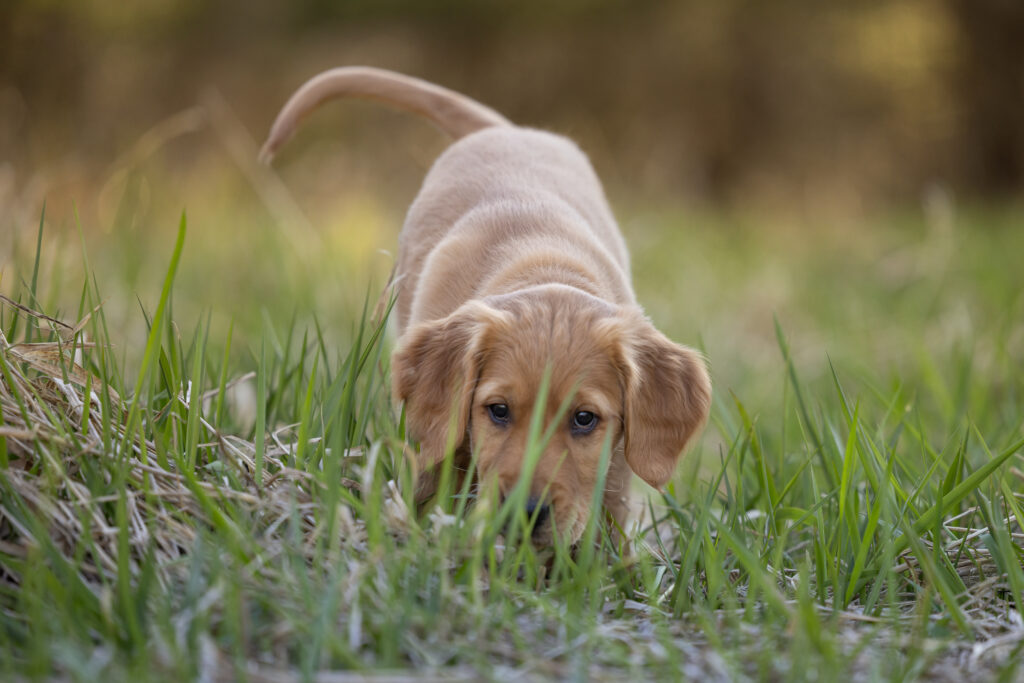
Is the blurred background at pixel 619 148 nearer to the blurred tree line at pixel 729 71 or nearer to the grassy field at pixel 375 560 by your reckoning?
the blurred tree line at pixel 729 71

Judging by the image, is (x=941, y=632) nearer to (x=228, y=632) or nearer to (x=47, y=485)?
(x=228, y=632)

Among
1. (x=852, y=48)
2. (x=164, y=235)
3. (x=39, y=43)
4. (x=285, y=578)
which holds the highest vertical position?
(x=852, y=48)

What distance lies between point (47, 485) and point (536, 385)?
1.10 metres

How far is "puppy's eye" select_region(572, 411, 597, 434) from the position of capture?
2.43m

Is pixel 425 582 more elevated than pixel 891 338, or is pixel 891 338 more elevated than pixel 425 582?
pixel 425 582

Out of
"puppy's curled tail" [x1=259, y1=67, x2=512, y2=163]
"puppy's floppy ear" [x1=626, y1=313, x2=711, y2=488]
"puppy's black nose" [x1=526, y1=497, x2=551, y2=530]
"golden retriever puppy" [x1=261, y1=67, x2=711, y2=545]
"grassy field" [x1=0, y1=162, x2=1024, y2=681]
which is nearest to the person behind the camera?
"grassy field" [x1=0, y1=162, x2=1024, y2=681]

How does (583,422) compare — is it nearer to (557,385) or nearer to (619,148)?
(557,385)

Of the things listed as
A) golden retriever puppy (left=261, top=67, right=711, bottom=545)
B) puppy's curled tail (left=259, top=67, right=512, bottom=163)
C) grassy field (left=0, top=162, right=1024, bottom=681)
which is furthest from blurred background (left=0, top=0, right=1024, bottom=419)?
golden retriever puppy (left=261, top=67, right=711, bottom=545)

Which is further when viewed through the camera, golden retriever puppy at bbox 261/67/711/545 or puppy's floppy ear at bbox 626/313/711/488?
puppy's floppy ear at bbox 626/313/711/488

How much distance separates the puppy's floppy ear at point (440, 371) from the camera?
7.99 feet

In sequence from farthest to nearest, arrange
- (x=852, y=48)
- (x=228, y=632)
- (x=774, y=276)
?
(x=852, y=48)
(x=774, y=276)
(x=228, y=632)

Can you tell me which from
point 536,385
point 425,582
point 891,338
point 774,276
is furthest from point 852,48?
point 425,582

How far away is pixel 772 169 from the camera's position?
14031 mm

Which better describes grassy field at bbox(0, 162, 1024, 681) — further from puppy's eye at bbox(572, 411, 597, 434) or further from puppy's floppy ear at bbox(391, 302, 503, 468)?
puppy's eye at bbox(572, 411, 597, 434)
